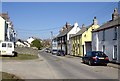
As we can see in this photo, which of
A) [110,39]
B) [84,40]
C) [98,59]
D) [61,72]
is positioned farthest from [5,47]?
[84,40]

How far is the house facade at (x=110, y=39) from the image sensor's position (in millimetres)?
30484

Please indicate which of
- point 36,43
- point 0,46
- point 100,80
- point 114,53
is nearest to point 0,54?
point 0,46

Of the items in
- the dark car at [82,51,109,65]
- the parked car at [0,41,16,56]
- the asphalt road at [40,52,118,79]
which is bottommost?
the asphalt road at [40,52,118,79]

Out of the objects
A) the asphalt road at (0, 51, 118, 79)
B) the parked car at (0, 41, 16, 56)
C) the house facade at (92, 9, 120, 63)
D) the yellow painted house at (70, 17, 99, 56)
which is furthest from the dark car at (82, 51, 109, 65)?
the yellow painted house at (70, 17, 99, 56)

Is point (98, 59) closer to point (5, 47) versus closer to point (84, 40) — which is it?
point (5, 47)

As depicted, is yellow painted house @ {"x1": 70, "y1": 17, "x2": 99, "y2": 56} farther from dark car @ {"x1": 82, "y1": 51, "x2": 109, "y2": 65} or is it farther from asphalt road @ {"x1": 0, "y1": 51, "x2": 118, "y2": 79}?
asphalt road @ {"x1": 0, "y1": 51, "x2": 118, "y2": 79}

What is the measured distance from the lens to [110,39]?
32.4 metres

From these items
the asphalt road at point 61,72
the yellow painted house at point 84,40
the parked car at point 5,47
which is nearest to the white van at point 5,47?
the parked car at point 5,47

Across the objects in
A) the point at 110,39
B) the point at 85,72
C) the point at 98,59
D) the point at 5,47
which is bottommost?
the point at 85,72

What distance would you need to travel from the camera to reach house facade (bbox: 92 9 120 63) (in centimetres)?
3048

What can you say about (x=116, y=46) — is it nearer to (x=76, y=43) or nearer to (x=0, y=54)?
(x=0, y=54)

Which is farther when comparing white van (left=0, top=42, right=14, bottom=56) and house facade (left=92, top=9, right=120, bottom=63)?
white van (left=0, top=42, right=14, bottom=56)

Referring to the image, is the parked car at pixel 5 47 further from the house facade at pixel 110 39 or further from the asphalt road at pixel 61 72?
the house facade at pixel 110 39

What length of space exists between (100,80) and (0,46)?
79.8ft
